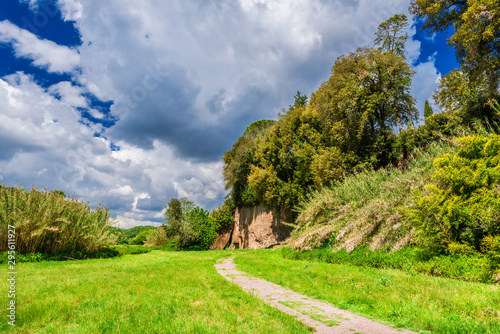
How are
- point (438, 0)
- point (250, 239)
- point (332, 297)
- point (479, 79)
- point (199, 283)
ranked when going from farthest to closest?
point (250, 239) → point (438, 0) → point (479, 79) → point (199, 283) → point (332, 297)

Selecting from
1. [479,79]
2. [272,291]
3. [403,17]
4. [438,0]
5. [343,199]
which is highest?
[403,17]

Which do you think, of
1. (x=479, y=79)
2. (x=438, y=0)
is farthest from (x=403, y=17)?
(x=479, y=79)

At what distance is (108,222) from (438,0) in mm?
25829

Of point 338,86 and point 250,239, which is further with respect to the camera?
point 250,239

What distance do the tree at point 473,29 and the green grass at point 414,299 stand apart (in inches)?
521

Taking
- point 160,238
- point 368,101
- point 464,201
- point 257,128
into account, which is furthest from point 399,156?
point 160,238

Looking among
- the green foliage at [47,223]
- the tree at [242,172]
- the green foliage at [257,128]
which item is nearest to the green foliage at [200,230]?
the tree at [242,172]

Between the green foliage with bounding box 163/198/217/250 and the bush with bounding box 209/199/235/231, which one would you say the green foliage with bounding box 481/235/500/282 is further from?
the bush with bounding box 209/199/235/231

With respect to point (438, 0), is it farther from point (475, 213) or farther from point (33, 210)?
point (33, 210)

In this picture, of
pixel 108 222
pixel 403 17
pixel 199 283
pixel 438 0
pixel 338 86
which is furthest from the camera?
pixel 403 17

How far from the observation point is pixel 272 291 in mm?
6348

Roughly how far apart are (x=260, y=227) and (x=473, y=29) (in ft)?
81.7

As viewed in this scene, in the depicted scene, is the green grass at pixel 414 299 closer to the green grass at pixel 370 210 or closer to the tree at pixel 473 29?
the green grass at pixel 370 210

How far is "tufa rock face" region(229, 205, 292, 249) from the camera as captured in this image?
96.3ft
